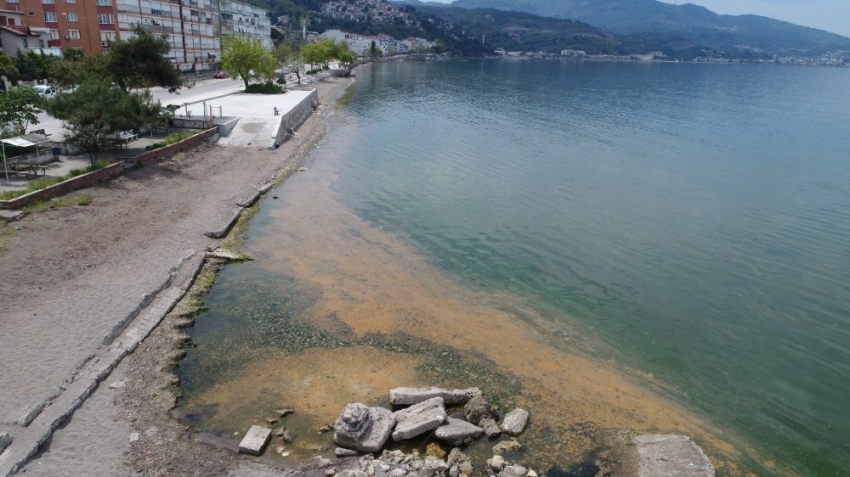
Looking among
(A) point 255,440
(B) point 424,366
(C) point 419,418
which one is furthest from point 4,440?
(B) point 424,366

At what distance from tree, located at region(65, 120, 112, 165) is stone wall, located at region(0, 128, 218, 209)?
1.36 m

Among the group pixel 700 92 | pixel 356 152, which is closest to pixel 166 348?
pixel 356 152

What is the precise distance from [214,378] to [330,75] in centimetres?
12372

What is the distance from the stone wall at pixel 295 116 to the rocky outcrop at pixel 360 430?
130 feet

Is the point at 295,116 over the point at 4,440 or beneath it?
over

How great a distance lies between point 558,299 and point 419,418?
437 inches

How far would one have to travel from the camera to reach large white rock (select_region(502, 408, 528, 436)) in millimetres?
15562

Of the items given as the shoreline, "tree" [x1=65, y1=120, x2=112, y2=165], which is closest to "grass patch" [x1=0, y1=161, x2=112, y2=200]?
"tree" [x1=65, y1=120, x2=112, y2=165]

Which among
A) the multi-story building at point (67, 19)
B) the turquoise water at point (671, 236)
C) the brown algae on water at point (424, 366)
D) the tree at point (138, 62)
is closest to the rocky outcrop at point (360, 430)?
the brown algae on water at point (424, 366)

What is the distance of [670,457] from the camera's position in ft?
47.9

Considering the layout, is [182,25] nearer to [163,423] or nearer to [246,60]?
[246,60]

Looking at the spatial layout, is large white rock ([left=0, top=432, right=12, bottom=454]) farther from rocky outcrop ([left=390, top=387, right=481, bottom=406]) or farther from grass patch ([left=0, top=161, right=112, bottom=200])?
grass patch ([left=0, top=161, right=112, bottom=200])

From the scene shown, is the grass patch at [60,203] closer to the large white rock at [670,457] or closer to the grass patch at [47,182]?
the grass patch at [47,182]

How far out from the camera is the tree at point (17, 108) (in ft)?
107
